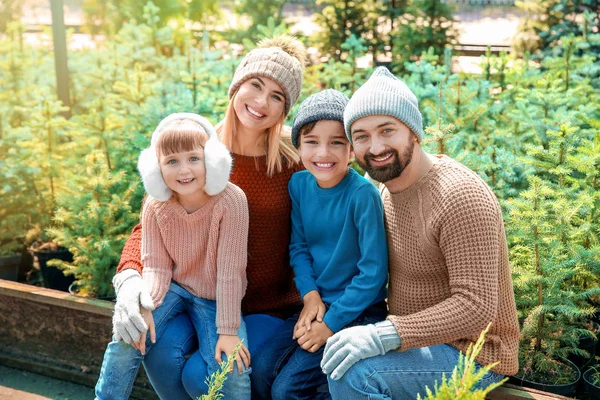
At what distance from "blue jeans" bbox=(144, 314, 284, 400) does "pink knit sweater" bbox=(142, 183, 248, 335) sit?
0.46ft

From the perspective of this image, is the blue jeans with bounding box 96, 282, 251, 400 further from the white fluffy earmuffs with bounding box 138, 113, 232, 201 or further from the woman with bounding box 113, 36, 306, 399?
the white fluffy earmuffs with bounding box 138, 113, 232, 201

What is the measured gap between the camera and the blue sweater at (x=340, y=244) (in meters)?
2.65

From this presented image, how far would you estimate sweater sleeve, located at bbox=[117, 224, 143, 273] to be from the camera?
2955 mm

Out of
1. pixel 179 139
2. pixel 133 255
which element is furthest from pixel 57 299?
pixel 179 139

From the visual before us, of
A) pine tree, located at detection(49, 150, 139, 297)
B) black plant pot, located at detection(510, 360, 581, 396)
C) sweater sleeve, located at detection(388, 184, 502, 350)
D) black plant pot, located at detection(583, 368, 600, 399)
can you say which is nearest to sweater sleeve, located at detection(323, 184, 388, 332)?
sweater sleeve, located at detection(388, 184, 502, 350)

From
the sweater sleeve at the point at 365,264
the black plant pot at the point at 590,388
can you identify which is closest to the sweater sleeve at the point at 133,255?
the sweater sleeve at the point at 365,264

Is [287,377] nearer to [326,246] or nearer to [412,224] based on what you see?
[326,246]

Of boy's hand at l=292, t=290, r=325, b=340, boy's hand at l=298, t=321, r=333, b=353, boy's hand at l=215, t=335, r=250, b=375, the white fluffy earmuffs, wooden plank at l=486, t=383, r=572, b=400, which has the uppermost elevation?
the white fluffy earmuffs

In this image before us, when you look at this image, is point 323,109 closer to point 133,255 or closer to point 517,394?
point 133,255

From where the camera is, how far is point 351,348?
234 centimetres

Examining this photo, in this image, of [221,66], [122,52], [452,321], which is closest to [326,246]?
[452,321]

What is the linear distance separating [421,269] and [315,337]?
0.50 metres

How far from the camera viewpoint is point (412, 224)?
253 centimetres

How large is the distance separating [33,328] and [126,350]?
1.25 m
